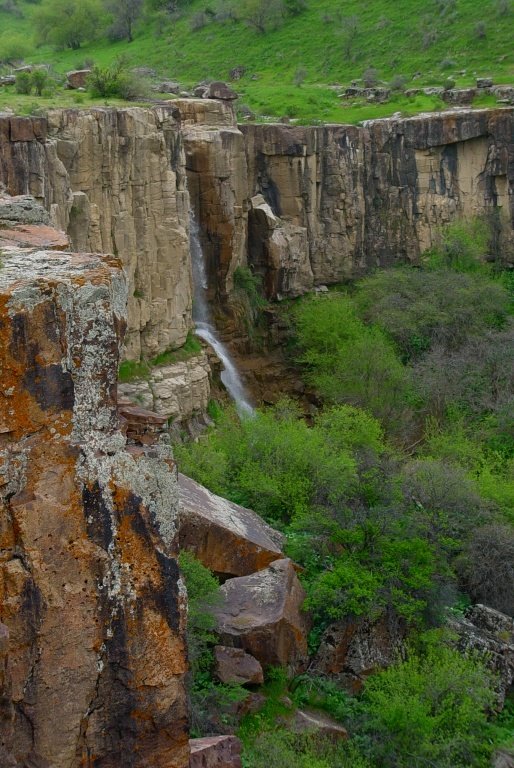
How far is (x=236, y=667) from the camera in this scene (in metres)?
14.4

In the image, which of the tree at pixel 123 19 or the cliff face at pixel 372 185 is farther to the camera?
the tree at pixel 123 19

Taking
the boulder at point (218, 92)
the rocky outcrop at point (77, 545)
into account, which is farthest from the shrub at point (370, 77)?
the rocky outcrop at point (77, 545)

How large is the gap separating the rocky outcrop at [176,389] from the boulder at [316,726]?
1372cm

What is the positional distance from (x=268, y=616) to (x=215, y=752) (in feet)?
13.4

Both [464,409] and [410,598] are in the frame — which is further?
[464,409]

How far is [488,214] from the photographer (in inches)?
1628

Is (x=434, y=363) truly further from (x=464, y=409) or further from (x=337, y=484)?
(x=337, y=484)

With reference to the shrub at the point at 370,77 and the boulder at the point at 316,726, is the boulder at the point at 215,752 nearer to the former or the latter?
the boulder at the point at 316,726

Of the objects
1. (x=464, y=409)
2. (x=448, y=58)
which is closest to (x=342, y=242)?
(x=464, y=409)

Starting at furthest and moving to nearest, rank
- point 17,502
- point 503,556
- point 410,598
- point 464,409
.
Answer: point 464,409 → point 503,556 → point 410,598 → point 17,502

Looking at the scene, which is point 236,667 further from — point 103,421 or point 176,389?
point 176,389

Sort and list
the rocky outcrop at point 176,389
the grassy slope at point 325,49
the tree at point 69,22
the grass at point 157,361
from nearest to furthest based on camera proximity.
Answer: the rocky outcrop at point 176,389 → the grass at point 157,361 → the grassy slope at point 325,49 → the tree at point 69,22

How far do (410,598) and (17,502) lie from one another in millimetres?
9723

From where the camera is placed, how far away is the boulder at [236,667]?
1427 cm
